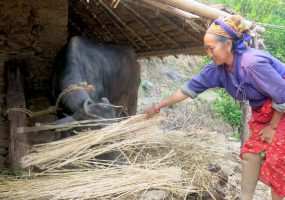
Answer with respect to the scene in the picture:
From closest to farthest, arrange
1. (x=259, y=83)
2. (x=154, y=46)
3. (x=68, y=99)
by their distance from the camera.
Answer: (x=259, y=83), (x=68, y=99), (x=154, y=46)

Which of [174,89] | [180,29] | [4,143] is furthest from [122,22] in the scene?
[174,89]

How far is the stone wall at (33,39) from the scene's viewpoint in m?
4.87

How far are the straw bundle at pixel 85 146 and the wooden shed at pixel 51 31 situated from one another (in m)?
0.57

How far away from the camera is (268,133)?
332 cm

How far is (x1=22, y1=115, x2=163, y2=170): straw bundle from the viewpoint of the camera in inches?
132

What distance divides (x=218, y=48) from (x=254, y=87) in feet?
1.27

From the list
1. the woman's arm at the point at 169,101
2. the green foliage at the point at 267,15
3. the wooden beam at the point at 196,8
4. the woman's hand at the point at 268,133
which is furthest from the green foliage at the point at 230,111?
the woman's hand at the point at 268,133

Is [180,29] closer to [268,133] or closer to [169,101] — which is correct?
[169,101]

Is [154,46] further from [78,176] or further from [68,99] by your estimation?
[78,176]

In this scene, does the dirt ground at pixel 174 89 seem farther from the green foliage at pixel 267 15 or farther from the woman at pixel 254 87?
the woman at pixel 254 87

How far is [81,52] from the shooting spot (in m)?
5.18

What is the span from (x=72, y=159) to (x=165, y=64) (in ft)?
46.1

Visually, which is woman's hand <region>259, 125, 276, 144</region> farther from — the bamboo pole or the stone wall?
the stone wall

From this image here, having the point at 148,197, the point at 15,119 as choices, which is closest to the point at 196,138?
the point at 148,197
